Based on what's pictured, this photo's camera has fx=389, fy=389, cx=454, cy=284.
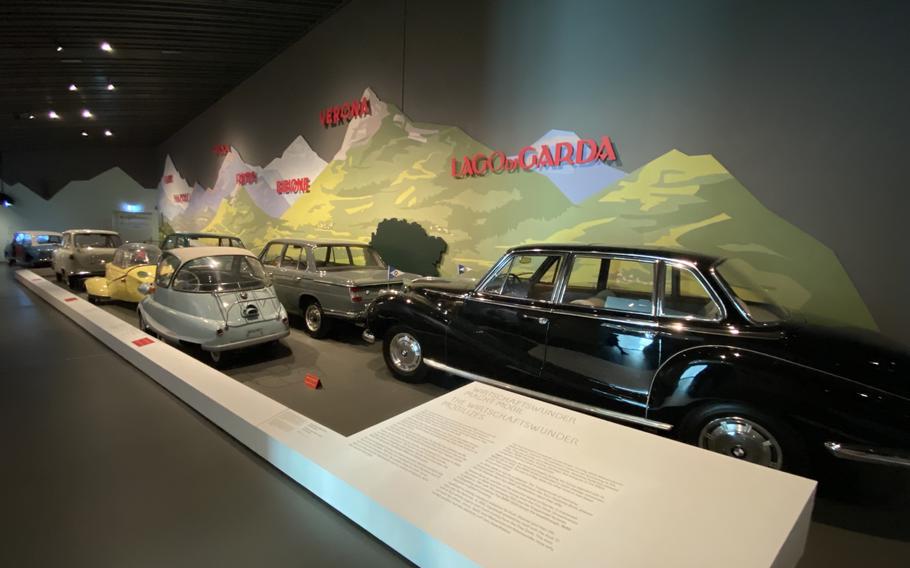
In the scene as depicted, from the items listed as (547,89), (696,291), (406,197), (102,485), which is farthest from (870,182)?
(102,485)

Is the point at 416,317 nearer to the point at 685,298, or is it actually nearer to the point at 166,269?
the point at 685,298

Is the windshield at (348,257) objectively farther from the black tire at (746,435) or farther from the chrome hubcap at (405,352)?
the black tire at (746,435)

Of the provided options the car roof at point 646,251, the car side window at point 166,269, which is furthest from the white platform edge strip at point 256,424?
the car roof at point 646,251

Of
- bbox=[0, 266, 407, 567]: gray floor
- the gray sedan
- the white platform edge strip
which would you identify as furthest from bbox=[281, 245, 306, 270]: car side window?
bbox=[0, 266, 407, 567]: gray floor

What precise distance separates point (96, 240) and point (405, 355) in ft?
32.6

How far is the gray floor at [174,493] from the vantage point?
1.91 m

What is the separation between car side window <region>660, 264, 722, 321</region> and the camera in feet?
9.30

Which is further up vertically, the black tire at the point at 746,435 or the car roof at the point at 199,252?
the car roof at the point at 199,252

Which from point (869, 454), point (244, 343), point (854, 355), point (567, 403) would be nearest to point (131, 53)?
point (244, 343)

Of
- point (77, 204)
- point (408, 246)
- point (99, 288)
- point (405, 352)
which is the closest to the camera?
point (405, 352)

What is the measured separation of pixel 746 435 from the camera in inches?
100

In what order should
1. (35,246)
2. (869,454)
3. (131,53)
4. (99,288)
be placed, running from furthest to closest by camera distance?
1. (35,246)
2. (131,53)
3. (99,288)
4. (869,454)

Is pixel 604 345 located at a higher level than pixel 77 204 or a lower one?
lower

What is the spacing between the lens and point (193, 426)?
306cm
